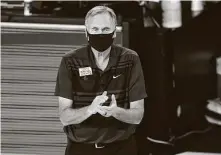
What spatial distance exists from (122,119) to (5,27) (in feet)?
1.57

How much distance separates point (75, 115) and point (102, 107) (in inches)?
3.6

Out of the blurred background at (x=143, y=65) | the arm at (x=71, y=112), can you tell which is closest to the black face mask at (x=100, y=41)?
the arm at (x=71, y=112)

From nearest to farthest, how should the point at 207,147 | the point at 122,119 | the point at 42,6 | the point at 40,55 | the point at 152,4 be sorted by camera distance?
1. the point at 122,119
2. the point at 40,55
3. the point at 42,6
4. the point at 152,4
5. the point at 207,147

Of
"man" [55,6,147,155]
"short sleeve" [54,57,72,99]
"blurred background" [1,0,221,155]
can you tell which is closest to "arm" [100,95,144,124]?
"man" [55,6,147,155]

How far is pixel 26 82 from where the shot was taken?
1465 mm

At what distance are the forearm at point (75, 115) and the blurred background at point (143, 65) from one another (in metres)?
0.19

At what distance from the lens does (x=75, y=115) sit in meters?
1.20

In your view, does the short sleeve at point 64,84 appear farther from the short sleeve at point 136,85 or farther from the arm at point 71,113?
the short sleeve at point 136,85

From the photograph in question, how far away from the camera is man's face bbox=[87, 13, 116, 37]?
3.83ft

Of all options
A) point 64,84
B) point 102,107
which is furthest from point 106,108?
point 64,84

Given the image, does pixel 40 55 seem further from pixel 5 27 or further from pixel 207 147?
pixel 207 147

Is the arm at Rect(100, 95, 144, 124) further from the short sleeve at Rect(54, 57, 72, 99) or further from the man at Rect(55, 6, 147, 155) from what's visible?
the short sleeve at Rect(54, 57, 72, 99)

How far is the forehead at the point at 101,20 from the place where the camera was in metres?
1.17

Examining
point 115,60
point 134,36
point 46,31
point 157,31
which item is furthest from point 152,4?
point 115,60
